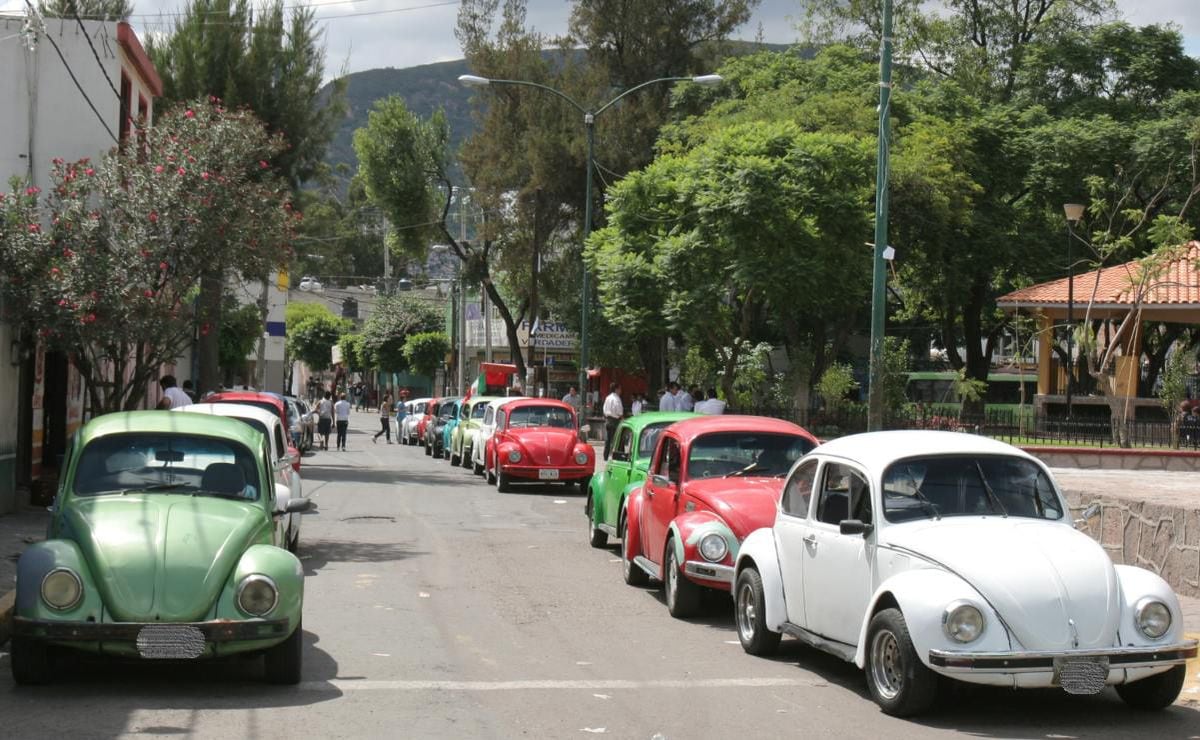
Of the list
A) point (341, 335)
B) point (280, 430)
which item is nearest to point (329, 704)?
point (280, 430)

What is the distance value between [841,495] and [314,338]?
99997mm

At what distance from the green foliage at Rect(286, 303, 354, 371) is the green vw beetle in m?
91.0

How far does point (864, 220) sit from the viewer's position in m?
31.7

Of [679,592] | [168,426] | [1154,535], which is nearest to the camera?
[168,426]

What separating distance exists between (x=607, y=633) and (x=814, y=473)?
237 centimetres

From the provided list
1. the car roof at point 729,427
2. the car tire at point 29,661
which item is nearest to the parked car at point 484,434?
the car roof at point 729,427

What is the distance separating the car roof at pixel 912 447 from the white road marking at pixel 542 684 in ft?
5.10

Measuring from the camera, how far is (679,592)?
11.9m

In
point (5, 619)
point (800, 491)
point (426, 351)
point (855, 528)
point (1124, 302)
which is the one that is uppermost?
point (1124, 302)

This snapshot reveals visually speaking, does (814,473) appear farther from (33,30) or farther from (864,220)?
(864,220)

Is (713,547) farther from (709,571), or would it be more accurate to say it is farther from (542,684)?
(542,684)

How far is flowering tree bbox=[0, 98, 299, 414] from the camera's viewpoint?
17125mm

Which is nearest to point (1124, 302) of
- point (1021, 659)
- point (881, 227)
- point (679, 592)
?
point (881, 227)

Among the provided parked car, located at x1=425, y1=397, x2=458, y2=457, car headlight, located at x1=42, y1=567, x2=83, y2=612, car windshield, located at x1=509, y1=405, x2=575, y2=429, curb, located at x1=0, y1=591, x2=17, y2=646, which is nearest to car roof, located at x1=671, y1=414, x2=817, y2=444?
curb, located at x1=0, y1=591, x2=17, y2=646
